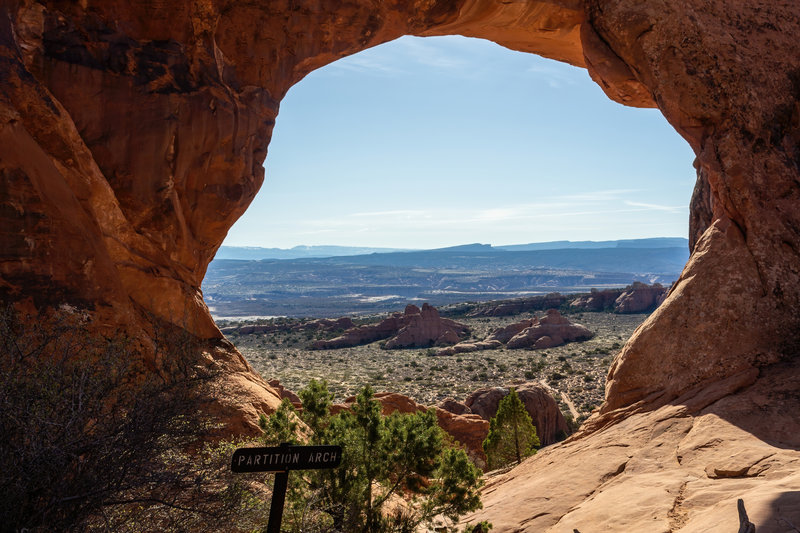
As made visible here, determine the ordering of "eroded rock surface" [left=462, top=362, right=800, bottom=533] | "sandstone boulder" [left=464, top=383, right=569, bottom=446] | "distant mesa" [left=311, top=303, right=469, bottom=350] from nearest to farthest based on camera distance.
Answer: "eroded rock surface" [left=462, top=362, right=800, bottom=533], "sandstone boulder" [left=464, top=383, right=569, bottom=446], "distant mesa" [left=311, top=303, right=469, bottom=350]

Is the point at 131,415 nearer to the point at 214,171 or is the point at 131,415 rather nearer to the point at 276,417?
the point at 276,417

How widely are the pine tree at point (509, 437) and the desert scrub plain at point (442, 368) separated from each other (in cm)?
996

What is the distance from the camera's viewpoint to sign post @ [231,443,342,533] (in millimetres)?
5367

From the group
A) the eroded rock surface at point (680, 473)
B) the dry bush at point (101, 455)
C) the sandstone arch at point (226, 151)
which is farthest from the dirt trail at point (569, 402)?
the dry bush at point (101, 455)

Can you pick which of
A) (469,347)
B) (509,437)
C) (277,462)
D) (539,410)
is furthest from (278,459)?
(469,347)

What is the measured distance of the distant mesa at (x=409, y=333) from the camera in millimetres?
62906

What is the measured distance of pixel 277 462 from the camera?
18.0 feet

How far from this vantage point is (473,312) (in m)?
92.2

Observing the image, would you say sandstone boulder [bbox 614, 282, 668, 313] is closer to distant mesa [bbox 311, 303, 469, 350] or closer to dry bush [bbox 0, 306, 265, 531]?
distant mesa [bbox 311, 303, 469, 350]

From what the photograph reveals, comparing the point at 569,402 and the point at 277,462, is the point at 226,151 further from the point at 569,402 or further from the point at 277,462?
the point at 569,402

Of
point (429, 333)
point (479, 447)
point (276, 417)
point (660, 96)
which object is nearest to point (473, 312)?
point (429, 333)

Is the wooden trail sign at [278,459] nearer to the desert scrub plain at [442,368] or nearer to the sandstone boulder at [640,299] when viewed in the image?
the desert scrub plain at [442,368]

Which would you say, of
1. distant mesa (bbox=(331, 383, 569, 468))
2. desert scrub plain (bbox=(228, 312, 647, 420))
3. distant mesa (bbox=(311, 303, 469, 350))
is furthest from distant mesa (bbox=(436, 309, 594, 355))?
distant mesa (bbox=(331, 383, 569, 468))

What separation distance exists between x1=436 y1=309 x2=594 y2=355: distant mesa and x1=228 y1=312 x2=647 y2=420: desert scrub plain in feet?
5.34
